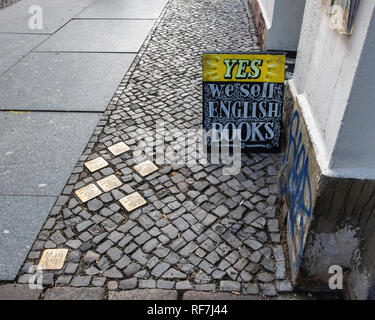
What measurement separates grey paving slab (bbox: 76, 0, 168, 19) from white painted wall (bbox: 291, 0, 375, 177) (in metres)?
6.95

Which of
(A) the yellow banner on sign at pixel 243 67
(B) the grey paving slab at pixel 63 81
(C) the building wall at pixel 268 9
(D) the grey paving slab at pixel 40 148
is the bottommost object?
(D) the grey paving slab at pixel 40 148

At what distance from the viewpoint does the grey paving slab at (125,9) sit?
29.3 ft

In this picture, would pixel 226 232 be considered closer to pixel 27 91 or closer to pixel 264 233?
pixel 264 233

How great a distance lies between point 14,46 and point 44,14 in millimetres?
2288

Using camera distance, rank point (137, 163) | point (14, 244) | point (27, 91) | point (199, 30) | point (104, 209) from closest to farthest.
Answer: point (14, 244) < point (104, 209) < point (137, 163) < point (27, 91) < point (199, 30)

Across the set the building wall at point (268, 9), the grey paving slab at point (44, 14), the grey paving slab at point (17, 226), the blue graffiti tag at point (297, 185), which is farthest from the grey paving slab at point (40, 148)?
the grey paving slab at point (44, 14)

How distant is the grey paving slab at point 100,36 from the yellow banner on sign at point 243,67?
362cm

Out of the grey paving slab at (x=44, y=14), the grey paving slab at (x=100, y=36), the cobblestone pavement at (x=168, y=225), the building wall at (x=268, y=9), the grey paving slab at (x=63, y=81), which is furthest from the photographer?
the grey paving slab at (x=44, y=14)

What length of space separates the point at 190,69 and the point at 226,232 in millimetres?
3642

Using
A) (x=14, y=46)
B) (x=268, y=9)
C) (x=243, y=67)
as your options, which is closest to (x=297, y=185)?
(x=243, y=67)

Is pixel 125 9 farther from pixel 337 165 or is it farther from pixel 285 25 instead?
pixel 337 165

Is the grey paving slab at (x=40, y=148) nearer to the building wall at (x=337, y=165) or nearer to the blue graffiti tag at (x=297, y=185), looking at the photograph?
the blue graffiti tag at (x=297, y=185)
